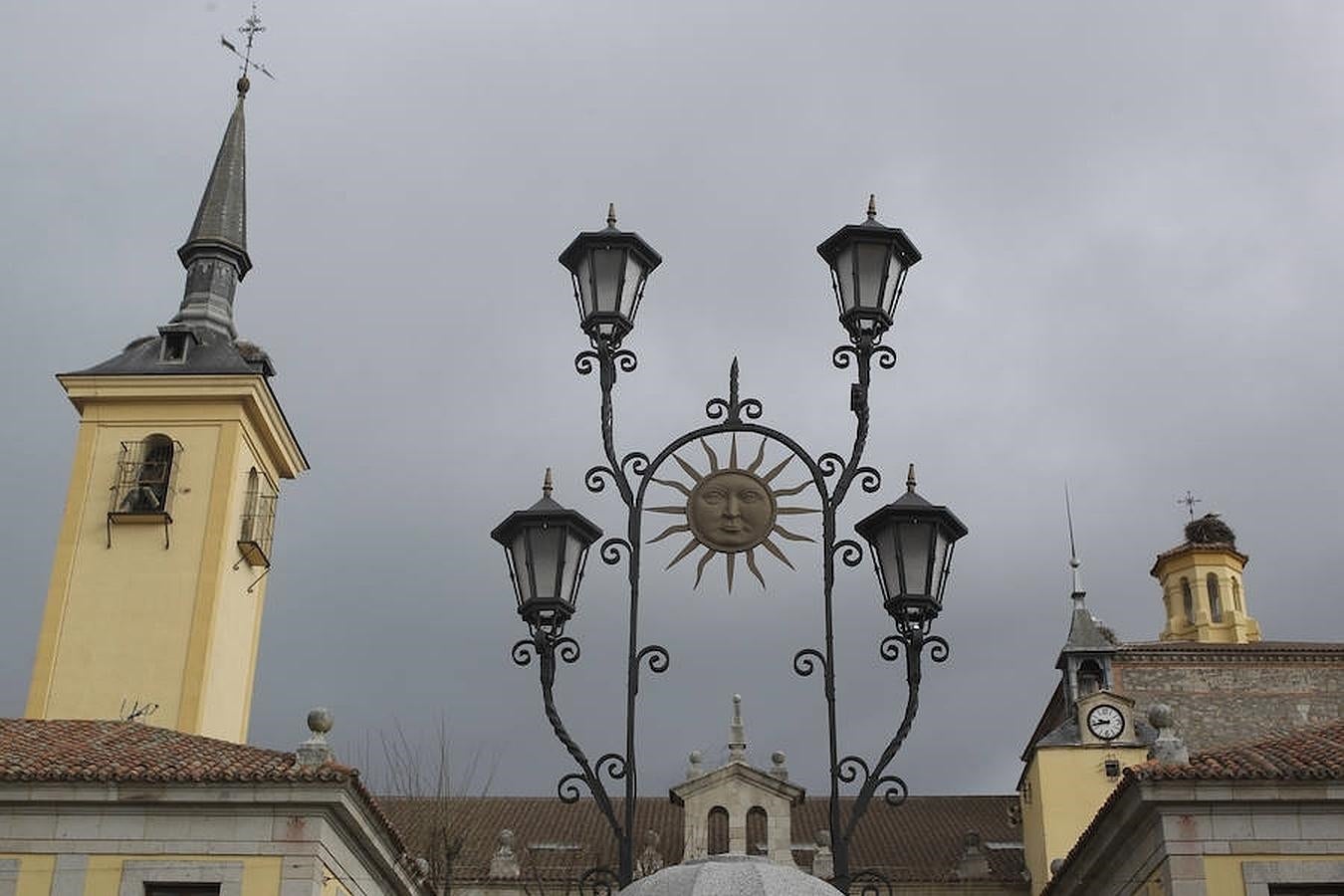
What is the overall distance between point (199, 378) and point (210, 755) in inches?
529

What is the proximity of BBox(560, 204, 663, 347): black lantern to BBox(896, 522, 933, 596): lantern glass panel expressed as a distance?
237 cm

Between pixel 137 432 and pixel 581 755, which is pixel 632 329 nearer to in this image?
pixel 581 755

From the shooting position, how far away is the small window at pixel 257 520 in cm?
3219

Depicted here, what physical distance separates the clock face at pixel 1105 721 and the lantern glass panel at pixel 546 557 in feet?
101

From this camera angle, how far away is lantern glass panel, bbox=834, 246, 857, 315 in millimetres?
10364

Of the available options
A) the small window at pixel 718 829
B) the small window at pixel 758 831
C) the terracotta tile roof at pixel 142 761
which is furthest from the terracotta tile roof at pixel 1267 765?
the small window at pixel 758 831

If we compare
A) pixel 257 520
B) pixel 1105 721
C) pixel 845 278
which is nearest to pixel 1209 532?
pixel 1105 721

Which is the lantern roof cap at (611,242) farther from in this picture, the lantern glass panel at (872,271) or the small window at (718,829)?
the small window at (718,829)

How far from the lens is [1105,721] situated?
1484 inches

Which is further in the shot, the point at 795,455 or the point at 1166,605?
the point at 1166,605

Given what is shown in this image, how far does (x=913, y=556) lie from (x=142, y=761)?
14.2 metres

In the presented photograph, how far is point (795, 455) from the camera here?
9656mm

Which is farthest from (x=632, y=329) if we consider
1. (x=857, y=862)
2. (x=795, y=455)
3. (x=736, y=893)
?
(x=857, y=862)

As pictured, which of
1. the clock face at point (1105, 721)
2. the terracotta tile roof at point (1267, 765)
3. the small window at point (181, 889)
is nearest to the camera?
the terracotta tile roof at point (1267, 765)
